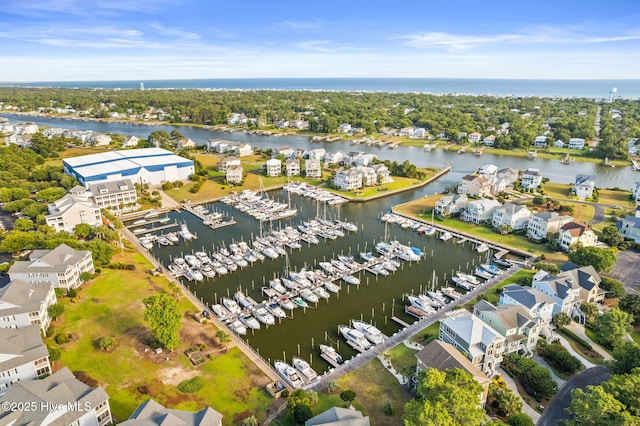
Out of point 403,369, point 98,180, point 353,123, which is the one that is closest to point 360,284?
point 403,369

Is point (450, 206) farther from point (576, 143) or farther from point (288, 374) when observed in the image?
point (576, 143)

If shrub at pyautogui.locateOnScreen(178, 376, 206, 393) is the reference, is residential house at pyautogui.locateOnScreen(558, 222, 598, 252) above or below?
above

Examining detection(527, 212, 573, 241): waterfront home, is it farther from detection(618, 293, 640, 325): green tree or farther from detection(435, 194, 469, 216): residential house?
detection(618, 293, 640, 325): green tree

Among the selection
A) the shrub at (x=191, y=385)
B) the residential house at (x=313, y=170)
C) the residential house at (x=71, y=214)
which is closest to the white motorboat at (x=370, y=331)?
the shrub at (x=191, y=385)

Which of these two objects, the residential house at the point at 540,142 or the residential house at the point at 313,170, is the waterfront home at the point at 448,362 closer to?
the residential house at the point at 313,170

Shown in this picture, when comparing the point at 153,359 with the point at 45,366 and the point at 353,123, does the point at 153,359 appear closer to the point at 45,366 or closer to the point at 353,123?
the point at 45,366

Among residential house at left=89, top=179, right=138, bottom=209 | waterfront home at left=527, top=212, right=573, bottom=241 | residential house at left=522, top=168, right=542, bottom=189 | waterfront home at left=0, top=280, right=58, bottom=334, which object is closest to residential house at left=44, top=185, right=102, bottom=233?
residential house at left=89, top=179, right=138, bottom=209

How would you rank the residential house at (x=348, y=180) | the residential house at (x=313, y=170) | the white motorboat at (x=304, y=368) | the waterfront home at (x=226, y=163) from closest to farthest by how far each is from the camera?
1. the white motorboat at (x=304, y=368)
2. the residential house at (x=348, y=180)
3. the residential house at (x=313, y=170)
4. the waterfront home at (x=226, y=163)
